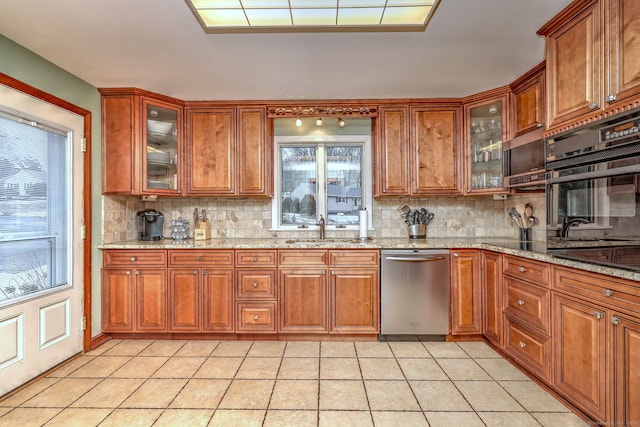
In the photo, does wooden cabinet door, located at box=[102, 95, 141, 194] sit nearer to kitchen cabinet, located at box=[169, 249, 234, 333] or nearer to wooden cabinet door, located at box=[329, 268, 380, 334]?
kitchen cabinet, located at box=[169, 249, 234, 333]

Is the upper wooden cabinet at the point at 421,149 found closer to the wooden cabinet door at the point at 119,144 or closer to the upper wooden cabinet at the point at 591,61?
the upper wooden cabinet at the point at 591,61

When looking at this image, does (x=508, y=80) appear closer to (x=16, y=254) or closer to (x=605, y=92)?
(x=605, y=92)

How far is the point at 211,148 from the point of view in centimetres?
329

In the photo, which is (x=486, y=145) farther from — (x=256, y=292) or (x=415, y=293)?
(x=256, y=292)

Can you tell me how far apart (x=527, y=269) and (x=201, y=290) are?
2.69m

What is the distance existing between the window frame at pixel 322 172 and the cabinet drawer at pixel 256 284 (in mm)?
763

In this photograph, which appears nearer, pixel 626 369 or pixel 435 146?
pixel 626 369

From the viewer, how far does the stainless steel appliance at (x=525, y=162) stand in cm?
254

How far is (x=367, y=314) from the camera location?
296 cm

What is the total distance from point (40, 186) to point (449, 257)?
3371mm

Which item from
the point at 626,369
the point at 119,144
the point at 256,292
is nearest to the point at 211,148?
the point at 119,144

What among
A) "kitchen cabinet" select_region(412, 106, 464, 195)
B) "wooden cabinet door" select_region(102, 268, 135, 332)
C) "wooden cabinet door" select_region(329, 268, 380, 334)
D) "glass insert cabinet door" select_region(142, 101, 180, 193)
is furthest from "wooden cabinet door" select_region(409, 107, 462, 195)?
"wooden cabinet door" select_region(102, 268, 135, 332)

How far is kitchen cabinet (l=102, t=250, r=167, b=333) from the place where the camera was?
2.96 meters

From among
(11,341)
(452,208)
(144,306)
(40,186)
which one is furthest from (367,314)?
(40,186)
